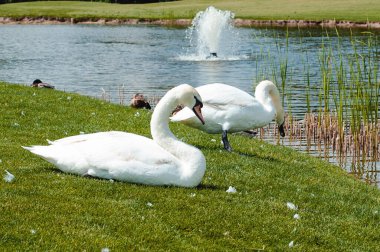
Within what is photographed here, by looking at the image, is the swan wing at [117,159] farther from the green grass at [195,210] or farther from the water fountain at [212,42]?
the water fountain at [212,42]

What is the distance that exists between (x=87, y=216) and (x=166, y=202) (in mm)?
1482

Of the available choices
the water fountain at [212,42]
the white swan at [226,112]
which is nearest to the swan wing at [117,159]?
the white swan at [226,112]

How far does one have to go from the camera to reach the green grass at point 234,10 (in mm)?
Result: 88812

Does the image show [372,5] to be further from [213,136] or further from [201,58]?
[213,136]

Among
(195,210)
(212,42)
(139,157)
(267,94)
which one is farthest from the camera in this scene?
(212,42)

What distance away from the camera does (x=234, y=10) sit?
102312mm

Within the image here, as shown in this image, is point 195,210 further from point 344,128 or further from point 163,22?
point 163,22

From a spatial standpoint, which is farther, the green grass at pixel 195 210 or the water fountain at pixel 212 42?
the water fountain at pixel 212 42

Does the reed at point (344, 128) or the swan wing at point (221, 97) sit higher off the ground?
the swan wing at point (221, 97)

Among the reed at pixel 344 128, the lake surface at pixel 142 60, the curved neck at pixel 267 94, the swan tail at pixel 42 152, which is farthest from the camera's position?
the lake surface at pixel 142 60

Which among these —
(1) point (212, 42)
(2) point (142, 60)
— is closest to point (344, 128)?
(2) point (142, 60)

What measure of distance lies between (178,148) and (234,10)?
9268 centimetres

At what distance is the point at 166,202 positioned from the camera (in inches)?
416

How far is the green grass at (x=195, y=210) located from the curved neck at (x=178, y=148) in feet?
0.86
